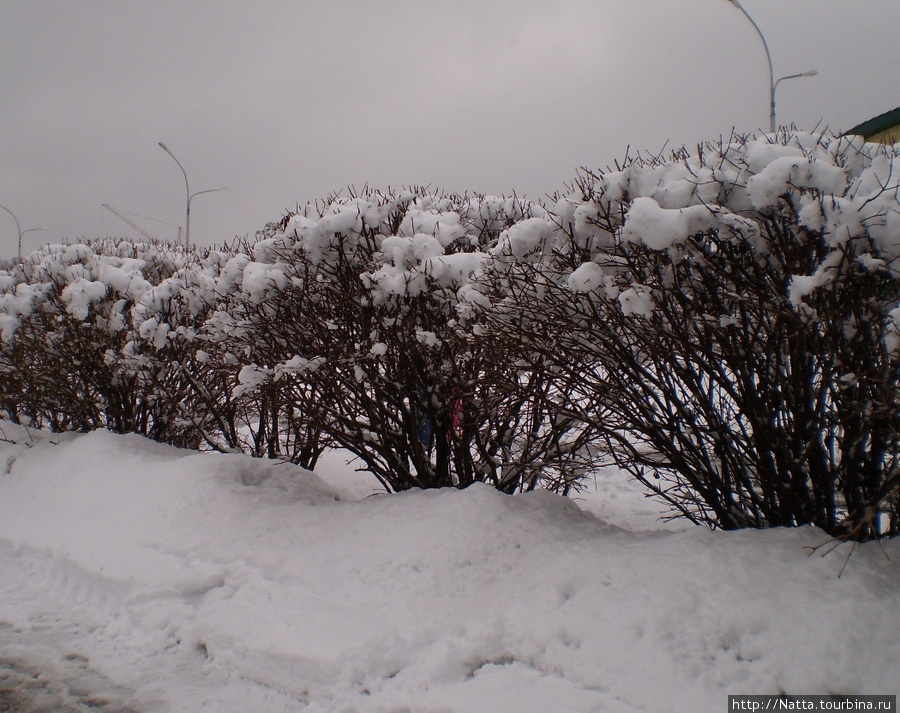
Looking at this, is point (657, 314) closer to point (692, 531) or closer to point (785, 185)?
point (785, 185)

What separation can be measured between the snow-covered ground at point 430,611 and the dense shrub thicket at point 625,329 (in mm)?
544

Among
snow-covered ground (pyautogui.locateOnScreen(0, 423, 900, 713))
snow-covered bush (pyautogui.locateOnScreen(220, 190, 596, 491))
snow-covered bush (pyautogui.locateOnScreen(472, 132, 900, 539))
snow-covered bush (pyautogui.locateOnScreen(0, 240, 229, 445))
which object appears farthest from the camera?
snow-covered bush (pyautogui.locateOnScreen(0, 240, 229, 445))

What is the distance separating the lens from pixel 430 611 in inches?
154

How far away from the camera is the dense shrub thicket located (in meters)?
3.38

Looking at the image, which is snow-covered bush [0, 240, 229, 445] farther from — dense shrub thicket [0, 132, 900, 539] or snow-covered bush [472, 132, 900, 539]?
snow-covered bush [472, 132, 900, 539]

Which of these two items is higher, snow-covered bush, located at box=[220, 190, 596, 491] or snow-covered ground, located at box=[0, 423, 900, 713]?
snow-covered bush, located at box=[220, 190, 596, 491]

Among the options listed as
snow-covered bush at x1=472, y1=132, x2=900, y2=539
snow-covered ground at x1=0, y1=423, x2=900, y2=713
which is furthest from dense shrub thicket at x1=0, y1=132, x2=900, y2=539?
snow-covered ground at x1=0, y1=423, x2=900, y2=713

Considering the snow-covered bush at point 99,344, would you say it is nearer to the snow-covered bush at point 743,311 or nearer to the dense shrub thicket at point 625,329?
the dense shrub thicket at point 625,329

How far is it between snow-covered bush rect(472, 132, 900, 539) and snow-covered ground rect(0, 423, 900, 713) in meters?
0.48

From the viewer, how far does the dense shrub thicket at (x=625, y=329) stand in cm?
338

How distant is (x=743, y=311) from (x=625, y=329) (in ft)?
2.41

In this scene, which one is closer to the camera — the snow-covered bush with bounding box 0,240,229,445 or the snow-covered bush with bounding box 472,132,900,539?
the snow-covered bush with bounding box 472,132,900,539

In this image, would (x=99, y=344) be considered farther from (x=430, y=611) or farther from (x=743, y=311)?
(x=743, y=311)

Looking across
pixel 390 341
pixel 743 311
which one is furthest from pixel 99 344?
pixel 743 311
